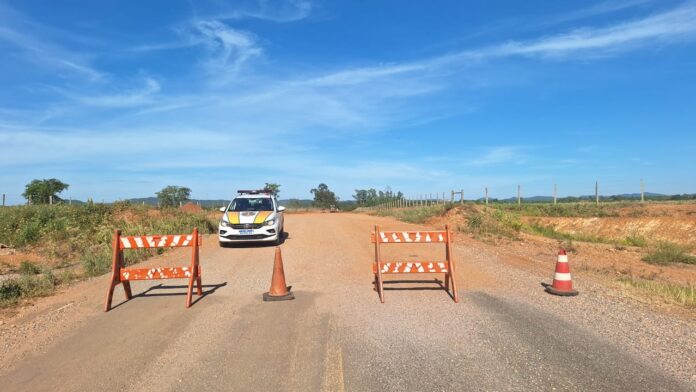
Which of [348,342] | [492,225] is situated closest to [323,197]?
[492,225]

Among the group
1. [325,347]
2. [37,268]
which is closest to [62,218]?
[37,268]

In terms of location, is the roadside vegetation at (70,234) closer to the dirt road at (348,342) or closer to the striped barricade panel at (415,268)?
the dirt road at (348,342)

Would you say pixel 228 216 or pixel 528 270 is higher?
pixel 228 216

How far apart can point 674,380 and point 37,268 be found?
1480cm

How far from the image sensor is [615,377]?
4.82 meters

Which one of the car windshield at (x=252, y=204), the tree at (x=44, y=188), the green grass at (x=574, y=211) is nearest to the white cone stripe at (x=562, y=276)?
the car windshield at (x=252, y=204)

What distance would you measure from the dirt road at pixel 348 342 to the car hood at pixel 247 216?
6.21 metres

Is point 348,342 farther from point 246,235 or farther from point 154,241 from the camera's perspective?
point 246,235

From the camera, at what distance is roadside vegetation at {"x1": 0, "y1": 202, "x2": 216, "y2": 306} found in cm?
1079

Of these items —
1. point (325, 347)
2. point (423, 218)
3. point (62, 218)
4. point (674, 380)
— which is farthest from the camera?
point (423, 218)

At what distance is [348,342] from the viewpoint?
19.6ft

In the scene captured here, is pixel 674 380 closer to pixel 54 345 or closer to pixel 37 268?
pixel 54 345

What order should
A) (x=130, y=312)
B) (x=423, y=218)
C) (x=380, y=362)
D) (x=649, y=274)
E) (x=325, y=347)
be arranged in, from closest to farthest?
(x=380, y=362) < (x=325, y=347) < (x=130, y=312) < (x=649, y=274) < (x=423, y=218)

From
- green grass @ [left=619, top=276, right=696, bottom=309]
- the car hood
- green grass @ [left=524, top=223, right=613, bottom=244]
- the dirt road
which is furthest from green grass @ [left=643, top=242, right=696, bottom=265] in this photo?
the car hood
